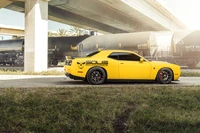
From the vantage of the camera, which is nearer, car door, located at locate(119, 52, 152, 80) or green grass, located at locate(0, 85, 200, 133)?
green grass, located at locate(0, 85, 200, 133)

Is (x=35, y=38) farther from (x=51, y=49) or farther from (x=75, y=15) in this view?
(x=75, y=15)

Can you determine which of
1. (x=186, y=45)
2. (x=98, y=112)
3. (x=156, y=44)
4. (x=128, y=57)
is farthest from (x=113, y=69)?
(x=186, y=45)

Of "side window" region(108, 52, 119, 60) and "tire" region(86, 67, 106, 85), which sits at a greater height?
"side window" region(108, 52, 119, 60)

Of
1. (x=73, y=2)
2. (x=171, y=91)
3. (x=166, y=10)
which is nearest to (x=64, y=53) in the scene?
(x=73, y=2)

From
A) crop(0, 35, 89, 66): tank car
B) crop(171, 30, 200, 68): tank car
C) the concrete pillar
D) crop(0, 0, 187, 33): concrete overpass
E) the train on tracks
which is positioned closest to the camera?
the concrete pillar

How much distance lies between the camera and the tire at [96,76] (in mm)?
8938

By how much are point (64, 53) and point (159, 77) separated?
19.1 m

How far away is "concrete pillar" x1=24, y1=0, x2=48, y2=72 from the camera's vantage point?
16922mm

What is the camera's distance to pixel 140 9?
90.6ft

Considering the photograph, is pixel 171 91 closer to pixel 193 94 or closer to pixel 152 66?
pixel 193 94

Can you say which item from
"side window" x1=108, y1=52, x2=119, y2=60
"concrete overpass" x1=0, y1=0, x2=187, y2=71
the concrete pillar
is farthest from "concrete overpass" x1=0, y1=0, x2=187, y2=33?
"side window" x1=108, y1=52, x2=119, y2=60

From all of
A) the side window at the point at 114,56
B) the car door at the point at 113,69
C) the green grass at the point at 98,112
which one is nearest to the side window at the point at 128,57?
the side window at the point at 114,56

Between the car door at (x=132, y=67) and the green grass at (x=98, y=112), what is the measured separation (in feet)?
8.90

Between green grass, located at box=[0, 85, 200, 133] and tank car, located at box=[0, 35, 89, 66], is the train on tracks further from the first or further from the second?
green grass, located at box=[0, 85, 200, 133]
